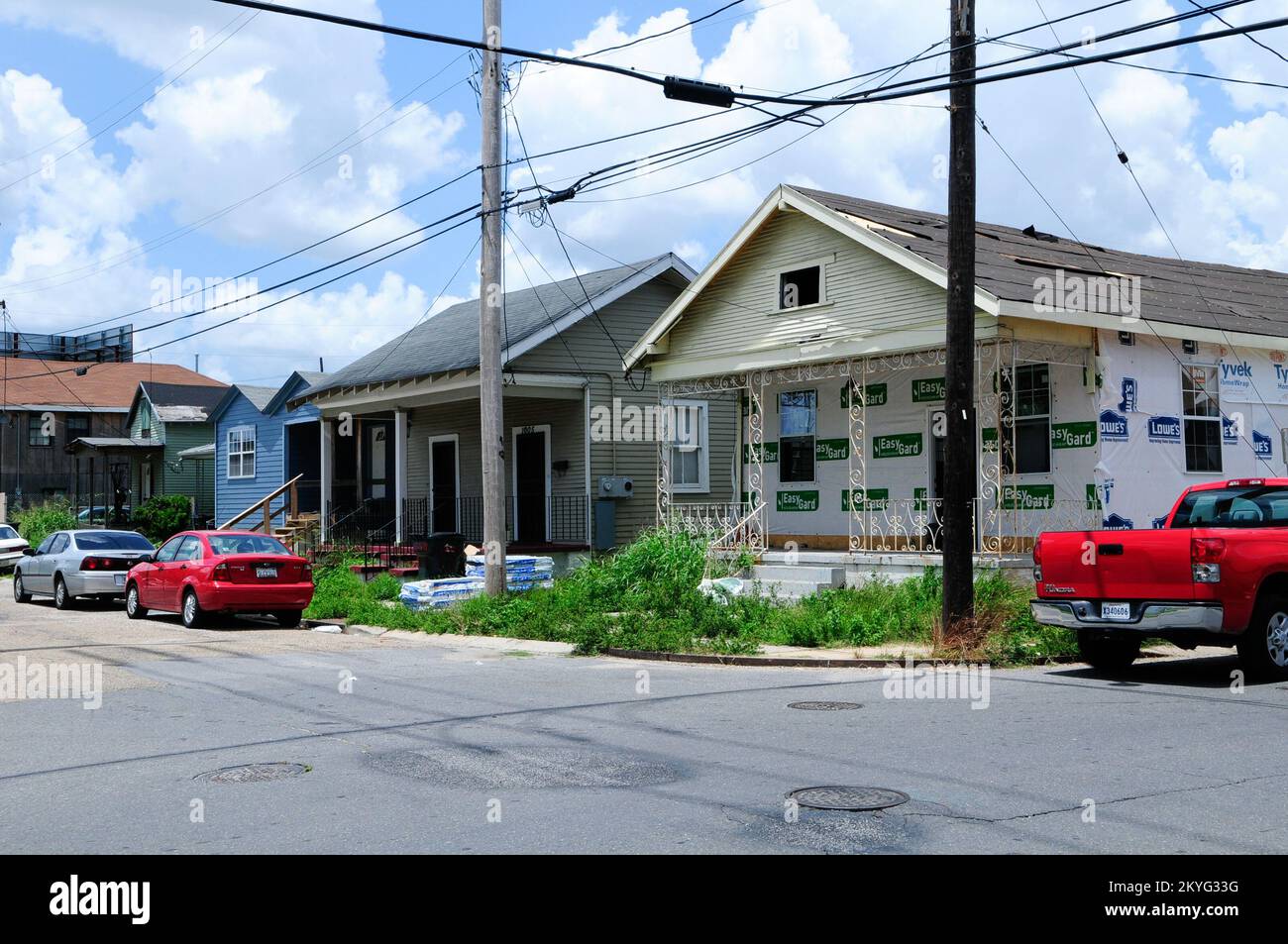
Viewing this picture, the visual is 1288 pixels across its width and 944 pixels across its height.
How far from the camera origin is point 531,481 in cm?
2683

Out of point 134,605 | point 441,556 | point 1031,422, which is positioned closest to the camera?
point 1031,422

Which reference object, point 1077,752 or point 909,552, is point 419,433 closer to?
point 909,552

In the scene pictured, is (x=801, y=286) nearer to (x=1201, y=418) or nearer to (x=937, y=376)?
(x=937, y=376)

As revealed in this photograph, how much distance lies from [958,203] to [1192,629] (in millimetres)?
5520

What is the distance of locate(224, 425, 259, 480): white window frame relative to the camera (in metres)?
34.4

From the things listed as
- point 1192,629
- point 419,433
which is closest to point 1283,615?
point 1192,629

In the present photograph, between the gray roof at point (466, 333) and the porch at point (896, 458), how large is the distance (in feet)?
12.1

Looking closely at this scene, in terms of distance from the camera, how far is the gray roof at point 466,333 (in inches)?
975

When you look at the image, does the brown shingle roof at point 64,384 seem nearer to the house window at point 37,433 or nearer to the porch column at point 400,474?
the house window at point 37,433

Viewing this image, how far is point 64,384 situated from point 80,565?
3498 centimetres

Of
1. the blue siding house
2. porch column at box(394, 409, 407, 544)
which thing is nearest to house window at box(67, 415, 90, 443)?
the blue siding house

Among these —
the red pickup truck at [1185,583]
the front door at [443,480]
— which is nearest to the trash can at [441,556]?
the front door at [443,480]

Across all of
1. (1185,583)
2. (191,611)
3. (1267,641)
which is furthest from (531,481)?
(1267,641)
